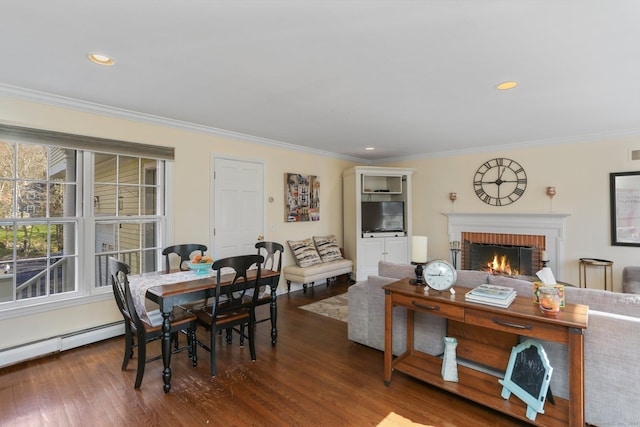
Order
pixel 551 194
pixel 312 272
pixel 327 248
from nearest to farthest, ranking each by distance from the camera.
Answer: pixel 551 194 → pixel 312 272 → pixel 327 248

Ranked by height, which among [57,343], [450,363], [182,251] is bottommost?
[57,343]

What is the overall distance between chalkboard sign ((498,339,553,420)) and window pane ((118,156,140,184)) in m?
4.12

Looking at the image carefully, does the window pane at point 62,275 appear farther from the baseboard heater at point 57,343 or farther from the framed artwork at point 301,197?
the framed artwork at point 301,197

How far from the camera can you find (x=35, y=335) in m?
2.95

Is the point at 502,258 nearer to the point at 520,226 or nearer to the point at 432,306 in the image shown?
the point at 520,226

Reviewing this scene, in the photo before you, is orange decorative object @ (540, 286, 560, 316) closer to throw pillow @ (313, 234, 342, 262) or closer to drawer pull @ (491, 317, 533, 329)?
drawer pull @ (491, 317, 533, 329)

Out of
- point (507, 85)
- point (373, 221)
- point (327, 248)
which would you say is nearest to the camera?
point (507, 85)

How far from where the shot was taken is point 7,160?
9.44 feet

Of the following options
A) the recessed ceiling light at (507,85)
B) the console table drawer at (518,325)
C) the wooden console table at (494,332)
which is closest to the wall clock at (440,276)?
the wooden console table at (494,332)

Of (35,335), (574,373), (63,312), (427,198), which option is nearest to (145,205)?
(63,312)

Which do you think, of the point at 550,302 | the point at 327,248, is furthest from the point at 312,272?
the point at 550,302

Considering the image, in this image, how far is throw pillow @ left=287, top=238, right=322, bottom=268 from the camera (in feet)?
16.9

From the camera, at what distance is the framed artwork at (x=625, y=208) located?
4207 millimetres

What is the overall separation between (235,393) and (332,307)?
217 cm
